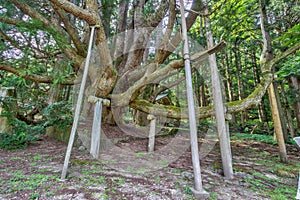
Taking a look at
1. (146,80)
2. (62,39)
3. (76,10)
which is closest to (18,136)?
(62,39)

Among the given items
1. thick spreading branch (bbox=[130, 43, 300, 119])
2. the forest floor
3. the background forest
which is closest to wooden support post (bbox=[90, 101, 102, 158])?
the forest floor

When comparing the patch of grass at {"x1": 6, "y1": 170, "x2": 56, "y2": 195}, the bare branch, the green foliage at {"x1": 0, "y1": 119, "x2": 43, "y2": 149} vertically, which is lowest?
the patch of grass at {"x1": 6, "y1": 170, "x2": 56, "y2": 195}

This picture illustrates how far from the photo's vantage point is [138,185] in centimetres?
221

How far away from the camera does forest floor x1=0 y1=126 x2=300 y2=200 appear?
1886 millimetres

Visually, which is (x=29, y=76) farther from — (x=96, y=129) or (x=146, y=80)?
(x=146, y=80)

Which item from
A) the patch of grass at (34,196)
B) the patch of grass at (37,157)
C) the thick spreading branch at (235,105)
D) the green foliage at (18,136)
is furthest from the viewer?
the green foliage at (18,136)

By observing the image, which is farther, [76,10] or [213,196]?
[76,10]

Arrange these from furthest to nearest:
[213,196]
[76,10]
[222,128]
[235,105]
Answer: [235,105]
[222,128]
[76,10]
[213,196]

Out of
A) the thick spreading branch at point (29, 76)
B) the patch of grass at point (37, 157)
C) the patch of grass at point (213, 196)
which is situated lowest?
the patch of grass at point (213, 196)

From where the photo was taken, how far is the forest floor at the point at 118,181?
1886 mm

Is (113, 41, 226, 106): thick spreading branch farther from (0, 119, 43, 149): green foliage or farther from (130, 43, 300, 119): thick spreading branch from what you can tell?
(0, 119, 43, 149): green foliage

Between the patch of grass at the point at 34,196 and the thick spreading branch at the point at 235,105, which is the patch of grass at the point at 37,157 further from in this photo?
the thick spreading branch at the point at 235,105

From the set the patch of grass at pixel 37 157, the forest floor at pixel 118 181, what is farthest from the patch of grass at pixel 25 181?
the patch of grass at pixel 37 157

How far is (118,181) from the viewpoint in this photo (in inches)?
90.8
